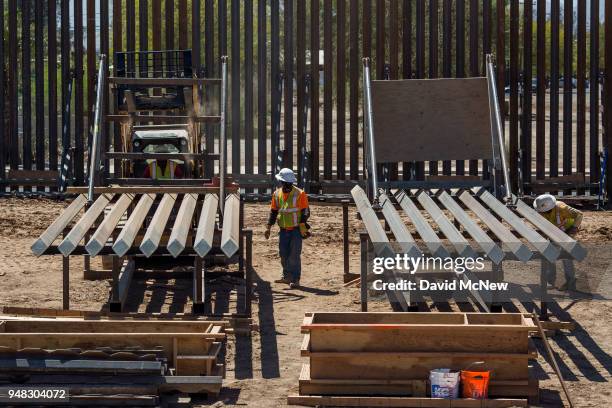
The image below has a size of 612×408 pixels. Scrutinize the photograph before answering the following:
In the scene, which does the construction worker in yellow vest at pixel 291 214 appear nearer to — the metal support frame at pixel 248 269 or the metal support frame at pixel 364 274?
the metal support frame at pixel 248 269

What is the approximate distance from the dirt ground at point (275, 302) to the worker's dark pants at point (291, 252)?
286 mm

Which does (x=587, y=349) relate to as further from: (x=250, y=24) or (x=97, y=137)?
(x=250, y=24)

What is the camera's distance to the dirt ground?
12.6m

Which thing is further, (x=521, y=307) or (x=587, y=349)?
(x=521, y=307)

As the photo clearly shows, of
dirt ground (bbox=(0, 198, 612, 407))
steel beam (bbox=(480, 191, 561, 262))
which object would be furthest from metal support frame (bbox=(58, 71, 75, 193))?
steel beam (bbox=(480, 191, 561, 262))

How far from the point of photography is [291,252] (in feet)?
58.0

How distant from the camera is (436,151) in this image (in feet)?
61.4

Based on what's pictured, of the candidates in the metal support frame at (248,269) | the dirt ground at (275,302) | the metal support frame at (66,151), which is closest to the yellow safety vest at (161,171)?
the dirt ground at (275,302)

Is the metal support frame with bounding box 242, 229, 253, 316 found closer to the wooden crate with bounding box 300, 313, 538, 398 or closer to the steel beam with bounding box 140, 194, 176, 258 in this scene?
the steel beam with bounding box 140, 194, 176, 258

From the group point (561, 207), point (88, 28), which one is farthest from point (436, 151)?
point (88, 28)

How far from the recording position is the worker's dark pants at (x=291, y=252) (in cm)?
1753

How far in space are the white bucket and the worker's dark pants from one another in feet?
20.3

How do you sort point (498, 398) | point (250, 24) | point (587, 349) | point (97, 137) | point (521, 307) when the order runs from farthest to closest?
point (250, 24) < point (97, 137) < point (521, 307) < point (587, 349) < point (498, 398)

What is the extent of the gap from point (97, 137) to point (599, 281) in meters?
7.29
